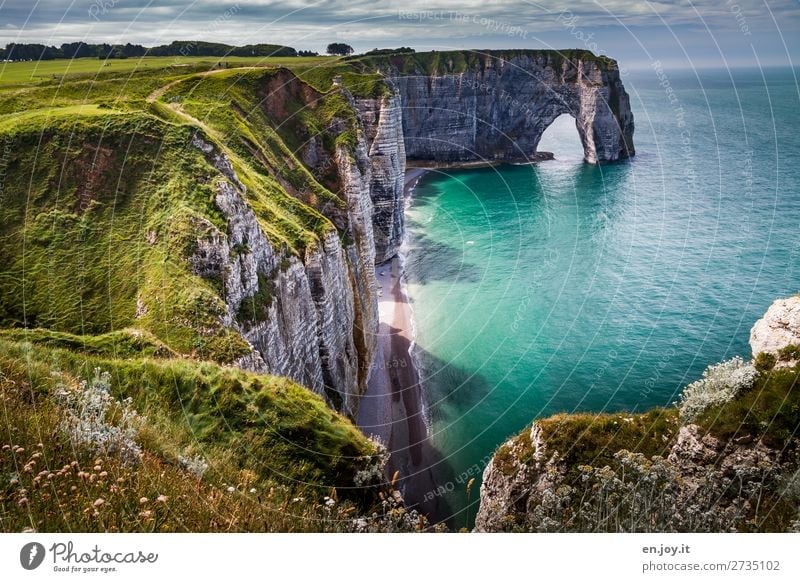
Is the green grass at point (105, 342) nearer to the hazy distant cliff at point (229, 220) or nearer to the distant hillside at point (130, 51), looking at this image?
the hazy distant cliff at point (229, 220)

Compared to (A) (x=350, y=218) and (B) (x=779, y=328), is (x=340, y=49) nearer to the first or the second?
(A) (x=350, y=218)

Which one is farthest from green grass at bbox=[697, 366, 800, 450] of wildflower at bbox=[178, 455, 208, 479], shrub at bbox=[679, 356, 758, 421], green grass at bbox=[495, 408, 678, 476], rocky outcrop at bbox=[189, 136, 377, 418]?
rocky outcrop at bbox=[189, 136, 377, 418]

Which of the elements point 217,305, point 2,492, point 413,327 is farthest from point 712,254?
point 2,492

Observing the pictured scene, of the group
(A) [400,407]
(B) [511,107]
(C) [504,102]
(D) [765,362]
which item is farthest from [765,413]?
(B) [511,107]

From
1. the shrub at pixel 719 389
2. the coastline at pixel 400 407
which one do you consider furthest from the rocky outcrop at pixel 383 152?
the shrub at pixel 719 389

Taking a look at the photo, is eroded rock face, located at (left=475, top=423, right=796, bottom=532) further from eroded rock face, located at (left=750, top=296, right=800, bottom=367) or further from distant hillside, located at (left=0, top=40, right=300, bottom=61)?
distant hillside, located at (left=0, top=40, right=300, bottom=61)
